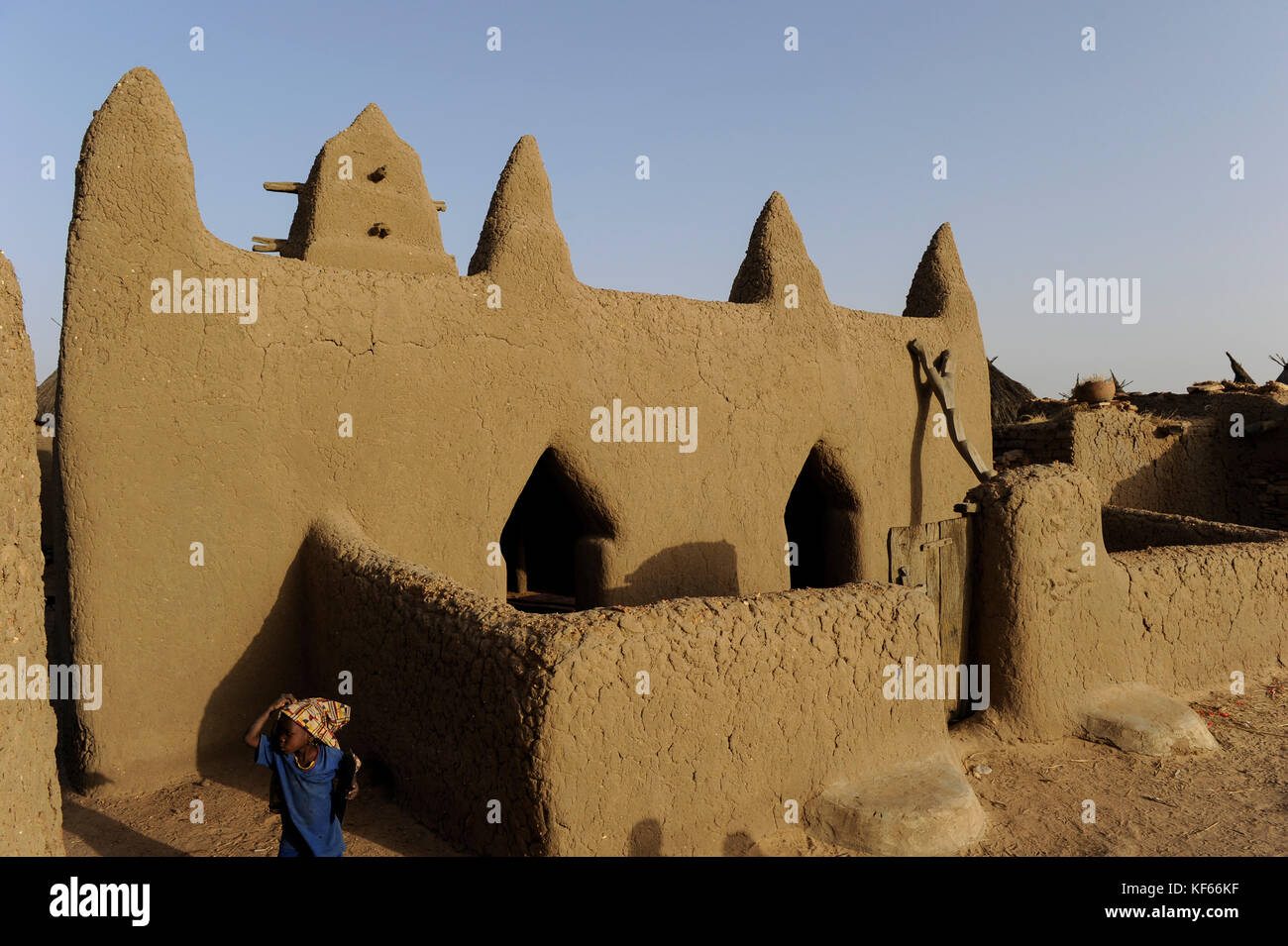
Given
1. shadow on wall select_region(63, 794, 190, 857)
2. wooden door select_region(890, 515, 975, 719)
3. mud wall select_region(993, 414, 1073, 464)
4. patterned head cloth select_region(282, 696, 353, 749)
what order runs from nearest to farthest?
1. patterned head cloth select_region(282, 696, 353, 749)
2. shadow on wall select_region(63, 794, 190, 857)
3. wooden door select_region(890, 515, 975, 719)
4. mud wall select_region(993, 414, 1073, 464)

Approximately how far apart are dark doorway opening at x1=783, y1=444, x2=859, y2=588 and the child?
5.26 metres

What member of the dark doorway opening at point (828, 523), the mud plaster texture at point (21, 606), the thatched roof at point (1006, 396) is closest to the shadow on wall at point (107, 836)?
the mud plaster texture at point (21, 606)

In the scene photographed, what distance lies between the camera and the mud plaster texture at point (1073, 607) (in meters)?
5.92

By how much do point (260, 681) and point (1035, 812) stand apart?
4.69 metres

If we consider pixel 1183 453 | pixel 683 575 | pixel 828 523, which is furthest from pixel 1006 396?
pixel 683 575

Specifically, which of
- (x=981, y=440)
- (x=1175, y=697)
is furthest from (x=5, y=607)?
(x=981, y=440)

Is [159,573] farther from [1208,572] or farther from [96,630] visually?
[1208,572]

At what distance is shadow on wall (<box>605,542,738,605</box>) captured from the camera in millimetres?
6871

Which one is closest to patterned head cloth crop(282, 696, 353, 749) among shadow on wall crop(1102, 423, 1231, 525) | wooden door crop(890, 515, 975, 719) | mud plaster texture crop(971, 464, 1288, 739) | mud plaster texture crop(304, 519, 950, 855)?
mud plaster texture crop(304, 519, 950, 855)

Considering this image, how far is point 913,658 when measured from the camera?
16.1 ft

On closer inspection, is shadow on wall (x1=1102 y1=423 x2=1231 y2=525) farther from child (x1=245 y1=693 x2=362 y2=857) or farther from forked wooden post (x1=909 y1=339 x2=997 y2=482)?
child (x1=245 y1=693 x2=362 y2=857)

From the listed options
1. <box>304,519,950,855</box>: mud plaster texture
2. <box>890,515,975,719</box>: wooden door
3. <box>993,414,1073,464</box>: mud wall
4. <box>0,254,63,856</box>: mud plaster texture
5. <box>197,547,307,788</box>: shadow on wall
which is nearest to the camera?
<box>0,254,63,856</box>: mud plaster texture

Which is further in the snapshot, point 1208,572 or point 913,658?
point 1208,572
